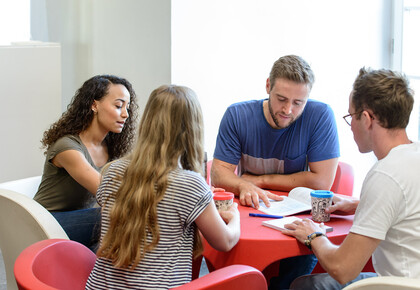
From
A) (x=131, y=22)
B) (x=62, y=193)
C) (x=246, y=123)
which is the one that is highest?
(x=131, y=22)

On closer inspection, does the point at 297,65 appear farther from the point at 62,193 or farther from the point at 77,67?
the point at 77,67

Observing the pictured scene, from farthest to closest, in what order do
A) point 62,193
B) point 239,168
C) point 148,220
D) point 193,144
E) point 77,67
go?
point 77,67 < point 239,168 < point 62,193 < point 193,144 < point 148,220

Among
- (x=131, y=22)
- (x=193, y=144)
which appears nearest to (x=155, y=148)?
(x=193, y=144)

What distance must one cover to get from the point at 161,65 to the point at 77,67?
37.6 inches

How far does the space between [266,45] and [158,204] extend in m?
2.56

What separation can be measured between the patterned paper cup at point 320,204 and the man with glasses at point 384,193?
0.25 m

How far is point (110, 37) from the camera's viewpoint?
3959 mm

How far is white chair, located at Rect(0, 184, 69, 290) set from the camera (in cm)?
198

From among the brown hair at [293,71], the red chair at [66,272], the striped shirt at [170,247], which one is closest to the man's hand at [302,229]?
the red chair at [66,272]

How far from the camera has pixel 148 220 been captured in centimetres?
164

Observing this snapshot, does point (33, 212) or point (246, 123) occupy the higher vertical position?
point (246, 123)

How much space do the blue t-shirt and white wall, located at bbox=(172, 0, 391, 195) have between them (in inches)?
38.5

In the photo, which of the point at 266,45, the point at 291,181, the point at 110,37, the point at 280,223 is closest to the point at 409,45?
the point at 266,45

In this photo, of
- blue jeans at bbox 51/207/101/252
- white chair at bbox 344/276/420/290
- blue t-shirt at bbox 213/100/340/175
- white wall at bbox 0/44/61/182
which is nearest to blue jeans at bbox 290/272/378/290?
white chair at bbox 344/276/420/290
